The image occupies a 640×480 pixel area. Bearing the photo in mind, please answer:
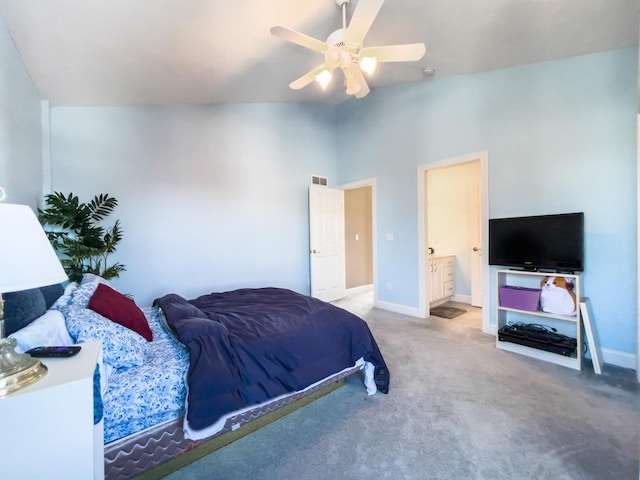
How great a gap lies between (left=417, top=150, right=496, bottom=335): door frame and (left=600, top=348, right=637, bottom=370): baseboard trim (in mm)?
876

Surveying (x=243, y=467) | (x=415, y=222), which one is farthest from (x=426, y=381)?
(x=415, y=222)

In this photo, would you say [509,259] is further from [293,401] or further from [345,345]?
[293,401]

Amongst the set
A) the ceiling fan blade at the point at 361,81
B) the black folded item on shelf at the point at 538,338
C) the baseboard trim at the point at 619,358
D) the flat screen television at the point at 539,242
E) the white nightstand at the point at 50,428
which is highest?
the ceiling fan blade at the point at 361,81

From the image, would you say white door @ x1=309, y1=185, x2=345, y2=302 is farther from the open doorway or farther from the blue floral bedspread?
the blue floral bedspread

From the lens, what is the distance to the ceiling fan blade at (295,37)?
72.8 inches

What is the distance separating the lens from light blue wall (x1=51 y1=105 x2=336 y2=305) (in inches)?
120

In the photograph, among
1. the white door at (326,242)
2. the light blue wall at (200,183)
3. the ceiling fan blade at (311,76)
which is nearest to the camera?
the ceiling fan blade at (311,76)

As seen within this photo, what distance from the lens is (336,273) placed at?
4949 mm

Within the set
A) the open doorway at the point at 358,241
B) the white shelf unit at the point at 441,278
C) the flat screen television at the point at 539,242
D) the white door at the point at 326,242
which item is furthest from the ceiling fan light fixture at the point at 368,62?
the open doorway at the point at 358,241

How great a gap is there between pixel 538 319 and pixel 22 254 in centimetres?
377

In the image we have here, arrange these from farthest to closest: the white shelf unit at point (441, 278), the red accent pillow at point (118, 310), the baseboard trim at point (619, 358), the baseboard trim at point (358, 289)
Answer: the baseboard trim at point (358, 289)
the white shelf unit at point (441, 278)
the baseboard trim at point (619, 358)
the red accent pillow at point (118, 310)

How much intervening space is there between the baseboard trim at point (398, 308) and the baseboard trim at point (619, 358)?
1.77 metres

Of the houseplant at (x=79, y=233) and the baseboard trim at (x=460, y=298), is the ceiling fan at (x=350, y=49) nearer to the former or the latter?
the houseplant at (x=79, y=233)

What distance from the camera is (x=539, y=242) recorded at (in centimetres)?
265
